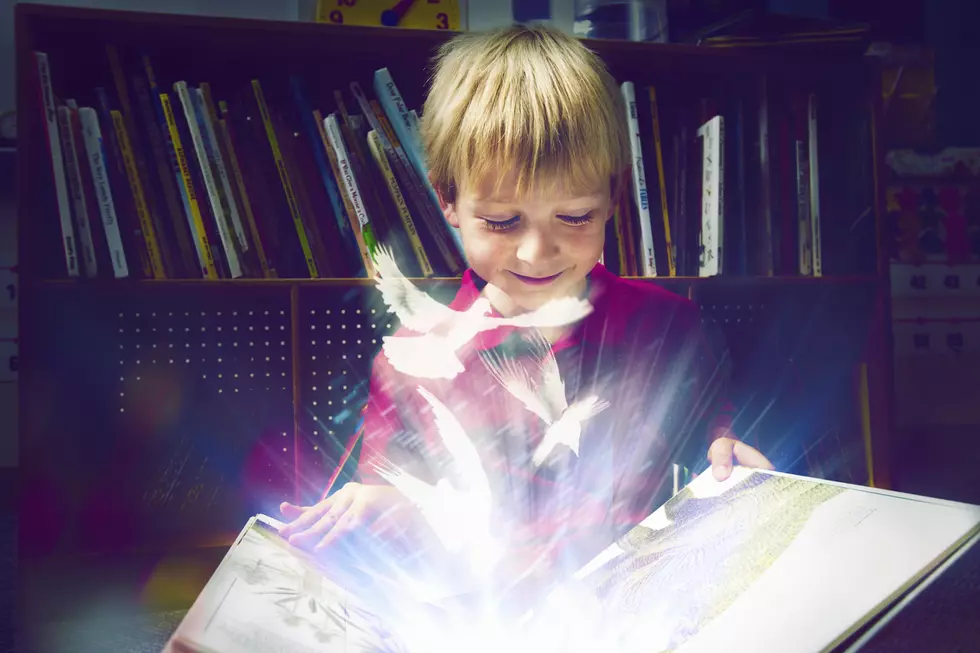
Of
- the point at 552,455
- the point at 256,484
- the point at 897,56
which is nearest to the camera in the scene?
the point at 552,455

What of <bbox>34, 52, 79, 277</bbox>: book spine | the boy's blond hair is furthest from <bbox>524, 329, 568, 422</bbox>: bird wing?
<bbox>34, 52, 79, 277</bbox>: book spine

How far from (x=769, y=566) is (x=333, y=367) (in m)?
0.91

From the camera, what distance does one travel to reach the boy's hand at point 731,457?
2.29 feet

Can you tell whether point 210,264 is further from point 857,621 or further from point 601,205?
point 857,621

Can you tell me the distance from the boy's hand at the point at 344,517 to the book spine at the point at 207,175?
0.60 m

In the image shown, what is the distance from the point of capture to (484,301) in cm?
95

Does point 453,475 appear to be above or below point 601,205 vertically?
below

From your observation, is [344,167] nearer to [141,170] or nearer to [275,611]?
[141,170]

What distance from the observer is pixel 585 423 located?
96cm

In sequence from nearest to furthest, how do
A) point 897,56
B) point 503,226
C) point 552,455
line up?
point 503,226, point 552,455, point 897,56

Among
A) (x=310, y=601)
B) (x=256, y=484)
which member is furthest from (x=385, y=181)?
(x=310, y=601)

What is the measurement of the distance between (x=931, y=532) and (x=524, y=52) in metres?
0.67

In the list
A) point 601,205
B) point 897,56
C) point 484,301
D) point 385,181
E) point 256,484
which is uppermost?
point 897,56

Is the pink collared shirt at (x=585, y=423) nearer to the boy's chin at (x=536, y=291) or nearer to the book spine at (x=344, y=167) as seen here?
the boy's chin at (x=536, y=291)
